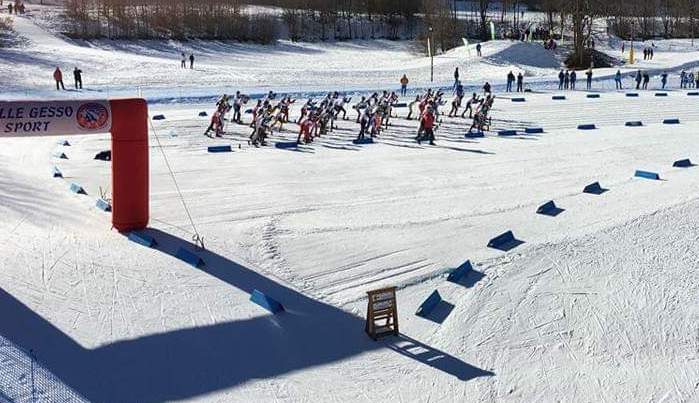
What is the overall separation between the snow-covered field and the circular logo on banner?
73.0 inches

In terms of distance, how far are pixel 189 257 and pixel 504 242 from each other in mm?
5228

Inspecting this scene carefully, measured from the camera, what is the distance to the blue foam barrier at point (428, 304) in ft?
32.1

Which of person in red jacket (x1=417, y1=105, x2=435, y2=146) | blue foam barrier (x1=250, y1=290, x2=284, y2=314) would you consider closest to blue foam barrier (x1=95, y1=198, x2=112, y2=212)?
blue foam barrier (x1=250, y1=290, x2=284, y2=314)

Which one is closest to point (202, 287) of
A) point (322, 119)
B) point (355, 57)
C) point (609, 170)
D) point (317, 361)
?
point (317, 361)

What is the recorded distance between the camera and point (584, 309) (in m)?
9.94

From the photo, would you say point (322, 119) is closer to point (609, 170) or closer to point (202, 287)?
point (609, 170)

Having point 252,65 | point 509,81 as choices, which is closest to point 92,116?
point 509,81

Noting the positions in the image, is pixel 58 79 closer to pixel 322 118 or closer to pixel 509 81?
pixel 322 118

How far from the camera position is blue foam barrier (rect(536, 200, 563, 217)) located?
14453mm

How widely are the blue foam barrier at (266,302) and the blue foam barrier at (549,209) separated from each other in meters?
6.70

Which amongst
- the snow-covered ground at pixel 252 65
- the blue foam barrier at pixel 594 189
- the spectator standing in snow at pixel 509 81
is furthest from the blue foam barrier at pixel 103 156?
the spectator standing in snow at pixel 509 81

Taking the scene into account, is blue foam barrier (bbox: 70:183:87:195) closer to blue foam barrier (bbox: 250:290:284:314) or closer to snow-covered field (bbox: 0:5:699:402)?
snow-covered field (bbox: 0:5:699:402)

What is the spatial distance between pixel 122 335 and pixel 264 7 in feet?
236

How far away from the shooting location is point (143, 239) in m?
12.1
